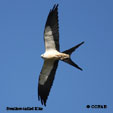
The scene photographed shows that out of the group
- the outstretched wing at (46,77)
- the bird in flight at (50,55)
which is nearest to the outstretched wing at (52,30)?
the bird in flight at (50,55)

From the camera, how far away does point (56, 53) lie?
1927cm

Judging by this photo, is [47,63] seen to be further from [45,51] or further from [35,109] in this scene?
[35,109]

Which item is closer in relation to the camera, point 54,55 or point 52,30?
point 52,30

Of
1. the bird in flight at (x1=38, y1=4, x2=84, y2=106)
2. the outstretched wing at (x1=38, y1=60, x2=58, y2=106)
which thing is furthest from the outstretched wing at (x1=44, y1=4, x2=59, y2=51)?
the outstretched wing at (x1=38, y1=60, x2=58, y2=106)

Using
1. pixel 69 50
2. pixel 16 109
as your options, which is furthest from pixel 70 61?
pixel 16 109

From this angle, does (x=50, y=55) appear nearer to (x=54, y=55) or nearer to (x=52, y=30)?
(x=54, y=55)

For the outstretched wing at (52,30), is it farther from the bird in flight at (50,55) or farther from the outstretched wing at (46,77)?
the outstretched wing at (46,77)

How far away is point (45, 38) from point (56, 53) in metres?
0.91

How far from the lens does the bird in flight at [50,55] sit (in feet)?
62.2

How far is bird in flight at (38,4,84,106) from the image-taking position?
1895cm

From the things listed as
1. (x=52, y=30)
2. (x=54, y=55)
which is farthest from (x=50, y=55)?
(x=52, y=30)

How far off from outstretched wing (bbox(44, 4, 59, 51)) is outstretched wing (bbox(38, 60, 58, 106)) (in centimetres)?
106

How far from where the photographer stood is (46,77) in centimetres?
2017

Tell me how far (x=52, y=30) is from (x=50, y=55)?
4.13 feet
